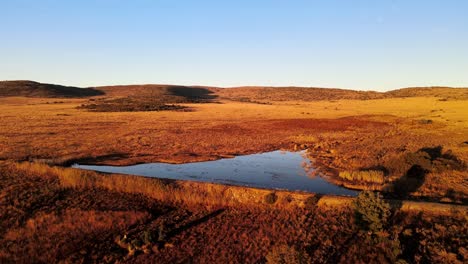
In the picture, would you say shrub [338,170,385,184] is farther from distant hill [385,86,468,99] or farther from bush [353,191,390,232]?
distant hill [385,86,468,99]

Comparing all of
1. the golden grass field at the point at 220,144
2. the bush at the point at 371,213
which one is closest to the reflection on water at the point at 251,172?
the golden grass field at the point at 220,144

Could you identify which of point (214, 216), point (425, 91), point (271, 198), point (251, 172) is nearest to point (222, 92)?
point (425, 91)

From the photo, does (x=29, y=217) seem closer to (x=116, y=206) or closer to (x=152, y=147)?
(x=116, y=206)

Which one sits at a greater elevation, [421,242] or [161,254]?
[421,242]

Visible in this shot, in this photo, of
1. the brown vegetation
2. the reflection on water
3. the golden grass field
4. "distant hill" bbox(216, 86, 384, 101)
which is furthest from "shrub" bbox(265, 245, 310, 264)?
"distant hill" bbox(216, 86, 384, 101)

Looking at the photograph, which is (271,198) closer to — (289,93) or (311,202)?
(311,202)

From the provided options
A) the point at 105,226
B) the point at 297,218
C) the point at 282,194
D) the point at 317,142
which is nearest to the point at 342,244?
the point at 297,218

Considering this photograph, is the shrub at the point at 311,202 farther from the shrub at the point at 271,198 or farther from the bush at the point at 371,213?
the bush at the point at 371,213
